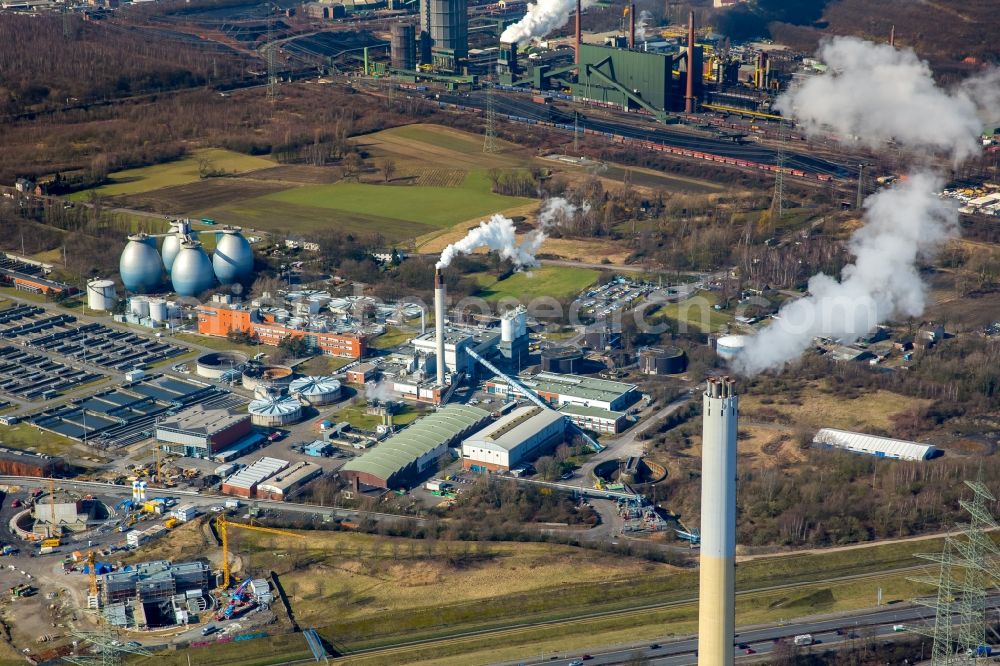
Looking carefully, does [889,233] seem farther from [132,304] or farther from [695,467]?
[132,304]

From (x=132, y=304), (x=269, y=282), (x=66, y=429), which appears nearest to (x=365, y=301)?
(x=269, y=282)

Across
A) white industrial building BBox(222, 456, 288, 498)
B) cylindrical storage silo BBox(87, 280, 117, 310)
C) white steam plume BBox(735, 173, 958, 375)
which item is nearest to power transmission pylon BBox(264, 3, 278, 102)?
cylindrical storage silo BBox(87, 280, 117, 310)

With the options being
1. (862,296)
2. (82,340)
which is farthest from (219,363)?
(862,296)

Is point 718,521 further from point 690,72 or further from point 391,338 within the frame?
point 690,72

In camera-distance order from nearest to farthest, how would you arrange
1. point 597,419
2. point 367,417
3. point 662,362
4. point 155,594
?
1. point 155,594
2. point 597,419
3. point 367,417
4. point 662,362

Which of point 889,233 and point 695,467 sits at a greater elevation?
point 889,233
